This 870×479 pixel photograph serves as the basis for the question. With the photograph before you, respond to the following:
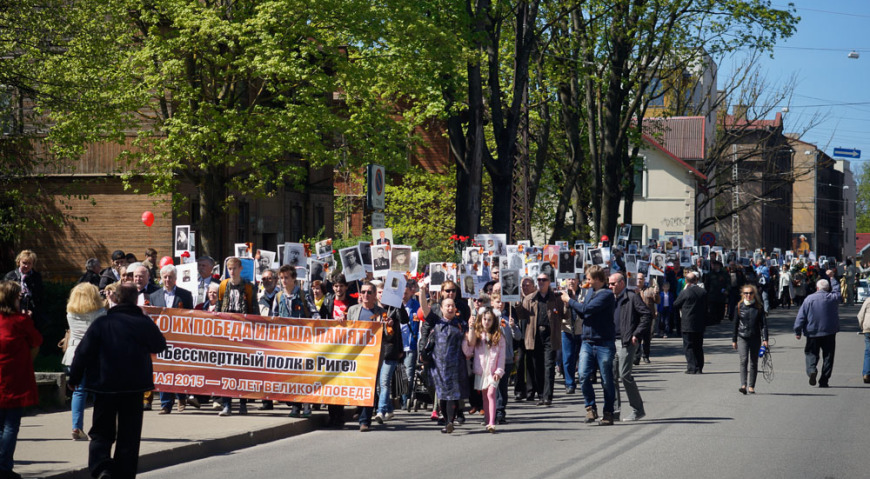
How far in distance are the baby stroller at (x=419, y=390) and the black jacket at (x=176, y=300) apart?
10.3 ft

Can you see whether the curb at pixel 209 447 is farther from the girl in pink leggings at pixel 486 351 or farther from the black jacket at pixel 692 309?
the black jacket at pixel 692 309

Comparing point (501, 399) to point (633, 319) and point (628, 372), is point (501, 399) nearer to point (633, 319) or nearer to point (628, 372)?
point (628, 372)

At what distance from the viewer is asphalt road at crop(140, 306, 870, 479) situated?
32.1 feet

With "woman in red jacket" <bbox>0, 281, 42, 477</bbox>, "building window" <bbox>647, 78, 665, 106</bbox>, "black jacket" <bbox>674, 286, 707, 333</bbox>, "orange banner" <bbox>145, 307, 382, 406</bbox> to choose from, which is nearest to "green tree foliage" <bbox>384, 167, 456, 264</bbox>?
"building window" <bbox>647, 78, 665, 106</bbox>

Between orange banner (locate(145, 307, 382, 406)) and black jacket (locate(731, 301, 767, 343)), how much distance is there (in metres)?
6.75

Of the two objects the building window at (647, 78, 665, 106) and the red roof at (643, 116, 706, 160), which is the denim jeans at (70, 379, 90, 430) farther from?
the red roof at (643, 116, 706, 160)

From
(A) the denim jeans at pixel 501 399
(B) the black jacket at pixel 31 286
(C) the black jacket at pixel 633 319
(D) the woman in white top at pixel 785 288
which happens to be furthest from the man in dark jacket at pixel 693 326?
(D) the woman in white top at pixel 785 288

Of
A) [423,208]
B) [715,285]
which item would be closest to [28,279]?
[715,285]

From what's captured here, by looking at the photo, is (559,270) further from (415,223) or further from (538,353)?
(415,223)

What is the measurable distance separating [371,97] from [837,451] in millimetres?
19119

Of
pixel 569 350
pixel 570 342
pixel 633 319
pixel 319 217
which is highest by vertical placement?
pixel 319 217

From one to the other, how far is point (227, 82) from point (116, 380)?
2027 cm

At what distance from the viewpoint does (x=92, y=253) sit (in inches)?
1298

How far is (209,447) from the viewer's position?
11055 mm
